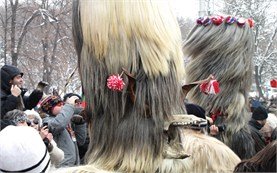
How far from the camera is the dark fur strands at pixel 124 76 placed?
98.8 inches

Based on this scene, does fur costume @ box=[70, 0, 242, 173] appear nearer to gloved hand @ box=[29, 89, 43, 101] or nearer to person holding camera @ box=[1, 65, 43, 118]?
person holding camera @ box=[1, 65, 43, 118]

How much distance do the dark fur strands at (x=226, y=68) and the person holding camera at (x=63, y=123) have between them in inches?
46.6

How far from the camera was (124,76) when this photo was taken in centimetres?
253

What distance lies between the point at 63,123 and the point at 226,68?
5.40ft

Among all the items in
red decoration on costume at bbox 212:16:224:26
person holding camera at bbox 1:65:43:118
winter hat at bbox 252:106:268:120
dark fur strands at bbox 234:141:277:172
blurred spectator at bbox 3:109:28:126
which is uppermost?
red decoration on costume at bbox 212:16:224:26

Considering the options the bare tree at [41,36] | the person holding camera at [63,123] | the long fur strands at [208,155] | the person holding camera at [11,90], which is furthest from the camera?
the bare tree at [41,36]

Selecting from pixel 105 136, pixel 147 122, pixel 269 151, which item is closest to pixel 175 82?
pixel 147 122

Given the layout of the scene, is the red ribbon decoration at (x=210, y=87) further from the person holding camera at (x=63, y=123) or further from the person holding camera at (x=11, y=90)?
the person holding camera at (x=11, y=90)

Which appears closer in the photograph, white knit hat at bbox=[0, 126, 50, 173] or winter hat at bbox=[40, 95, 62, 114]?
white knit hat at bbox=[0, 126, 50, 173]

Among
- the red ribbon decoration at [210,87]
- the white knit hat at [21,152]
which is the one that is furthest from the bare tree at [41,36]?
the white knit hat at [21,152]

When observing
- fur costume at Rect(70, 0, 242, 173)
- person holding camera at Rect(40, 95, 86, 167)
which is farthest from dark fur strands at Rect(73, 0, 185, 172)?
person holding camera at Rect(40, 95, 86, 167)

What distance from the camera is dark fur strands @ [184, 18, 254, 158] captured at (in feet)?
16.3

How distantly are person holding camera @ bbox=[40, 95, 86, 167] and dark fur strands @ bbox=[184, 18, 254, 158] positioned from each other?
1184mm

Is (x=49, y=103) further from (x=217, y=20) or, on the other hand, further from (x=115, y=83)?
(x=115, y=83)
